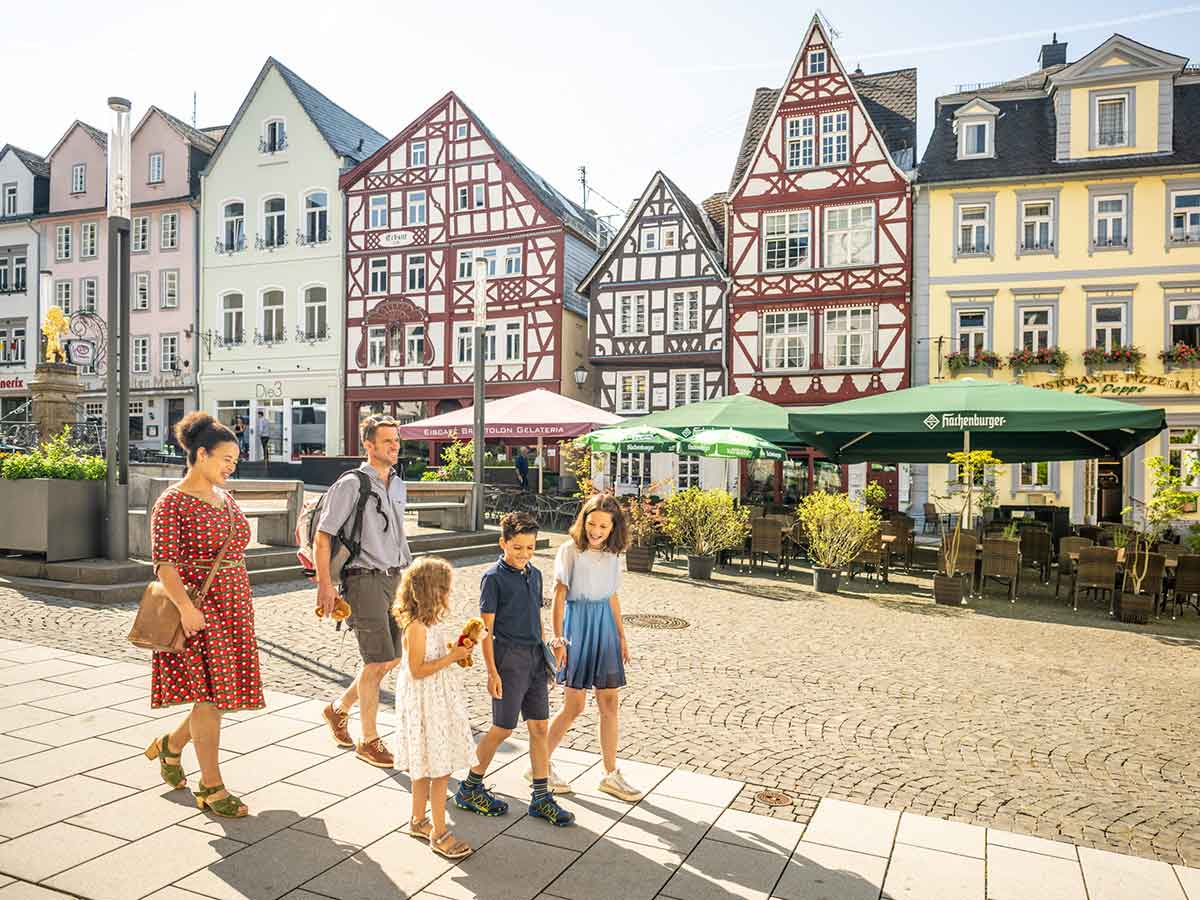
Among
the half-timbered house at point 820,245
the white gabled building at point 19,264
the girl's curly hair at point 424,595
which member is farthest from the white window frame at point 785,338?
the white gabled building at point 19,264

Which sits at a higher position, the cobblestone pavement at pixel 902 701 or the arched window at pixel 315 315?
the arched window at pixel 315 315

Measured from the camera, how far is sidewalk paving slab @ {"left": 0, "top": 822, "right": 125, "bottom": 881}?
11.1 ft

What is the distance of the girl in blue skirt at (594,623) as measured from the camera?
4.33 metres

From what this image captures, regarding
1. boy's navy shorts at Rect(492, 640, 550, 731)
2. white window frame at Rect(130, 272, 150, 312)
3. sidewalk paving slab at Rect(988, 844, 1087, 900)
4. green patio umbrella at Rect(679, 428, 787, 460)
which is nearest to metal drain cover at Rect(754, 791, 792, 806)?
sidewalk paving slab at Rect(988, 844, 1087, 900)

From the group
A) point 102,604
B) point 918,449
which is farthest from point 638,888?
point 918,449

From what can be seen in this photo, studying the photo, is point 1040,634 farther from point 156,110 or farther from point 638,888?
point 156,110

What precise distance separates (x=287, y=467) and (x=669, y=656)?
23.4 metres

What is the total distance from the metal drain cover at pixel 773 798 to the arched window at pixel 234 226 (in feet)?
109

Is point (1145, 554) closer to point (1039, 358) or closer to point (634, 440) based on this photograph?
point (634, 440)

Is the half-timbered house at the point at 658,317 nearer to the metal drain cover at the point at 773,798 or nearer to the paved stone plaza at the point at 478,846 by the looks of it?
the metal drain cover at the point at 773,798

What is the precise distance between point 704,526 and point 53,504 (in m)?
7.91

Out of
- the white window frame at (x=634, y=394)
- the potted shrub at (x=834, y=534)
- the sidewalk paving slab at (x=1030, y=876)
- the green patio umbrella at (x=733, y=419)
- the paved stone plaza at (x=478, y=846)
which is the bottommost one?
the sidewalk paving slab at (x=1030, y=876)

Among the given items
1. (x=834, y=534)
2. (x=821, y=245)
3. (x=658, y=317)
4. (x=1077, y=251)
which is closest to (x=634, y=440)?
(x=834, y=534)

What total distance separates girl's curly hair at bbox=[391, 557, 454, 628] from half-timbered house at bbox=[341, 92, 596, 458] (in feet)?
82.7
